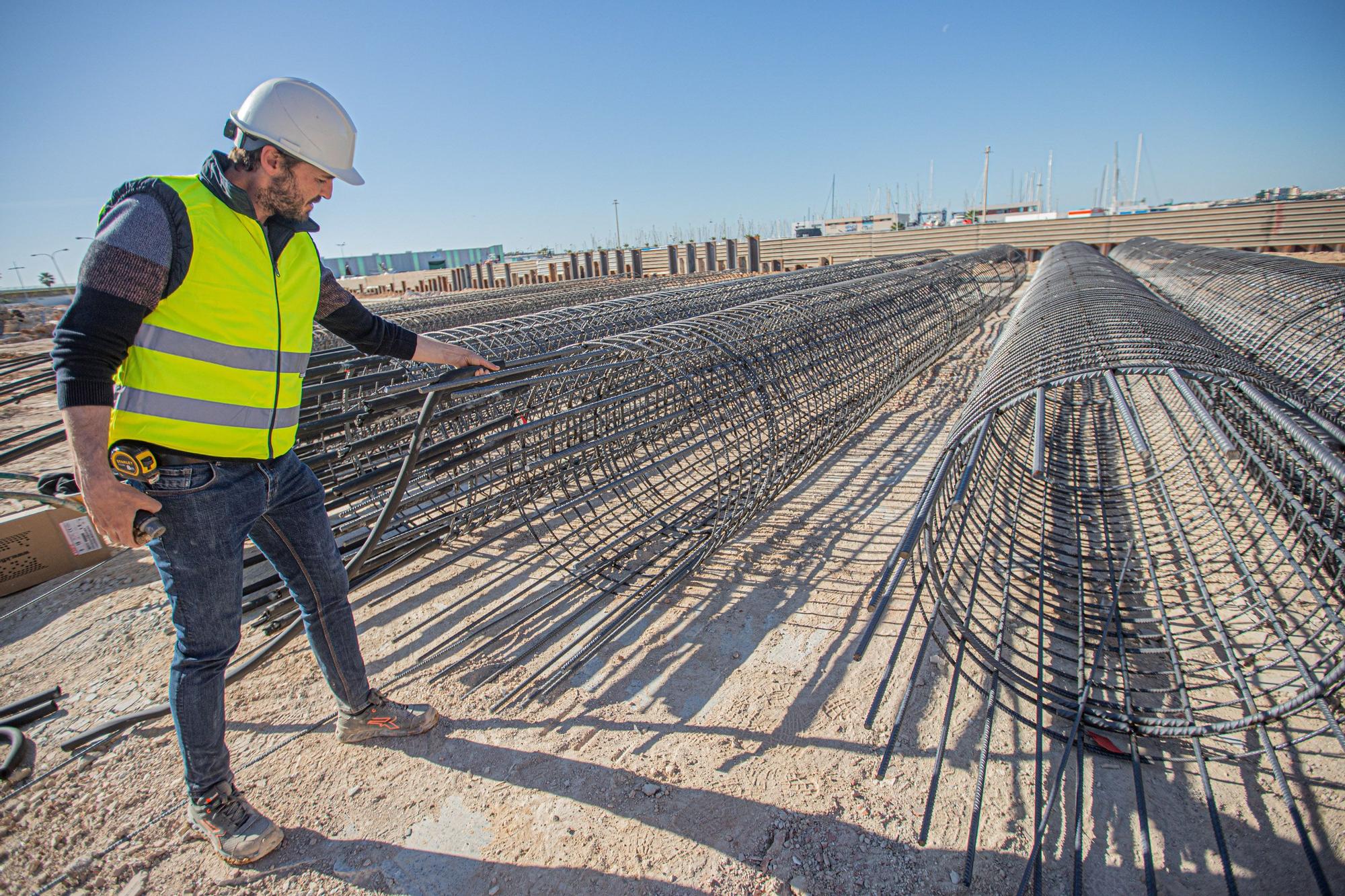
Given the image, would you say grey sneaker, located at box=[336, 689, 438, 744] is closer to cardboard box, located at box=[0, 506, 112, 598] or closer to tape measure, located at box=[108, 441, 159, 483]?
tape measure, located at box=[108, 441, 159, 483]

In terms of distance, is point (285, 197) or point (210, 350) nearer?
point (210, 350)

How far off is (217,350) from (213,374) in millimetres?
68

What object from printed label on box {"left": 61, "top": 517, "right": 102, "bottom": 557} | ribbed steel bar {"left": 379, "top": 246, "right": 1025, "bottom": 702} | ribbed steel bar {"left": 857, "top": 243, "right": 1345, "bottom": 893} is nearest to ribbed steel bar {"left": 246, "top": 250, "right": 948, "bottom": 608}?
ribbed steel bar {"left": 379, "top": 246, "right": 1025, "bottom": 702}

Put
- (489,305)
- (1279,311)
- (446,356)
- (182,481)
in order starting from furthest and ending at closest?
(489,305), (1279,311), (446,356), (182,481)

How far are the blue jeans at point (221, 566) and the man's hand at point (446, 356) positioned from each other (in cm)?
66

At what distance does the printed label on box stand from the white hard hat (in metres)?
3.53

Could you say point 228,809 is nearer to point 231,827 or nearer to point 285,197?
point 231,827

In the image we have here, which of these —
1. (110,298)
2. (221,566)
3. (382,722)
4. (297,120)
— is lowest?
(382,722)

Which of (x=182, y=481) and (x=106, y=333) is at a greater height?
(x=106, y=333)

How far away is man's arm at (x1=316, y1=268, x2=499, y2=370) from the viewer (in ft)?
7.34

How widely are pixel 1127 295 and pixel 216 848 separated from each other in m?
6.53

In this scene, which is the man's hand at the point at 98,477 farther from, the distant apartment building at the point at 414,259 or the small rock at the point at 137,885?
the distant apartment building at the point at 414,259

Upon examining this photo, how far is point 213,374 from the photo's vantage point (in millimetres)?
1652

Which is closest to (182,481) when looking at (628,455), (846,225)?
(628,455)
